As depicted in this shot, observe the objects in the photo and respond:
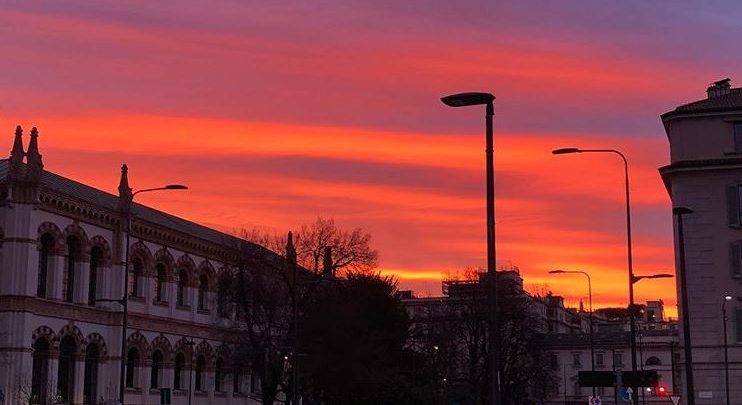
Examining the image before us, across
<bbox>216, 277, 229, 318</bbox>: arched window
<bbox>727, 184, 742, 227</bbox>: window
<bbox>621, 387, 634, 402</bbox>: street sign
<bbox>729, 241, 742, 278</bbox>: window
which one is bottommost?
<bbox>621, 387, 634, 402</bbox>: street sign

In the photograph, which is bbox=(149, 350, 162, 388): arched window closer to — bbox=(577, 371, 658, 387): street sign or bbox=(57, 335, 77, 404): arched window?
bbox=(57, 335, 77, 404): arched window

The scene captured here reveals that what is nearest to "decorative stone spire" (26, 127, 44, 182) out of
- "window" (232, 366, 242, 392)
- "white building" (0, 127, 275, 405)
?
"white building" (0, 127, 275, 405)

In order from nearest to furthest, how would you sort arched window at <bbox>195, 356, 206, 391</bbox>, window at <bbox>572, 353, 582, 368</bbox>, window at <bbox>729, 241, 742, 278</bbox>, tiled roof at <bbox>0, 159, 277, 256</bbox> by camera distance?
tiled roof at <bbox>0, 159, 277, 256</bbox>, window at <bbox>729, 241, 742, 278</bbox>, arched window at <bbox>195, 356, 206, 391</bbox>, window at <bbox>572, 353, 582, 368</bbox>

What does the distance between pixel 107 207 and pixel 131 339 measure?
798cm

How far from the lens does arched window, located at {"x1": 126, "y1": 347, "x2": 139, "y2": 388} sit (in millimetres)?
61219

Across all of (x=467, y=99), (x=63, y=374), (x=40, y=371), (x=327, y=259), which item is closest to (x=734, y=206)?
(x=327, y=259)

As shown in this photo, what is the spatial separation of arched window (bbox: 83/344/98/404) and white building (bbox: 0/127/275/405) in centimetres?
5

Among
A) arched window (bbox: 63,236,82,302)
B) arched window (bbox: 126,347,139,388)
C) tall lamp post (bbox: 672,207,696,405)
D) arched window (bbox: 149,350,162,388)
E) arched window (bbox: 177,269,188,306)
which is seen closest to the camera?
tall lamp post (bbox: 672,207,696,405)

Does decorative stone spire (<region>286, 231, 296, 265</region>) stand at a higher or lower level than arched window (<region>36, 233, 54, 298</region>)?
higher

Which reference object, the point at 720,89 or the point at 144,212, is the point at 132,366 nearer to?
the point at 144,212

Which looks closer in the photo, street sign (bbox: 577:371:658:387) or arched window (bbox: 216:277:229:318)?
street sign (bbox: 577:371:658:387)

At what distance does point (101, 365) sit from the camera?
2274 inches

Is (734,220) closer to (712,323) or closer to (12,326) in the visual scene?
(712,323)

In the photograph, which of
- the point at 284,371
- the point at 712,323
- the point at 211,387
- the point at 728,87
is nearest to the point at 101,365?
the point at 211,387
